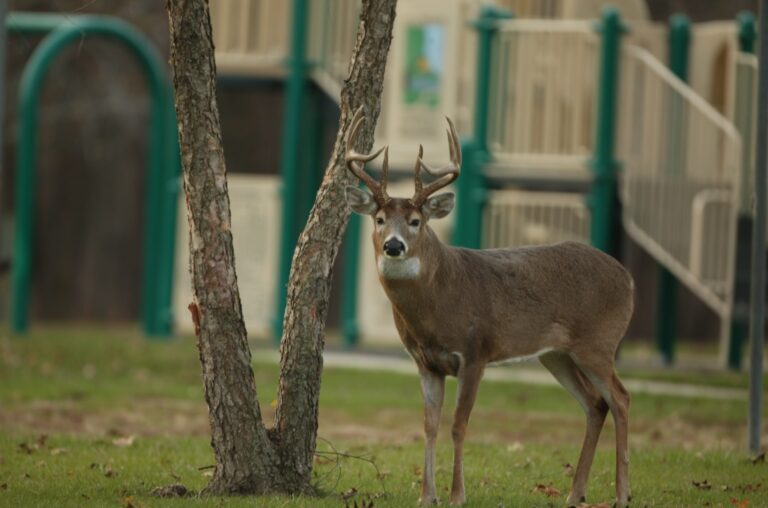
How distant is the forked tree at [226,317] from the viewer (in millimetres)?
8523

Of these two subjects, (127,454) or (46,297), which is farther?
(46,297)

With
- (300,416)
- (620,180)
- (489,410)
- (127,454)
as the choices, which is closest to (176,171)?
(620,180)

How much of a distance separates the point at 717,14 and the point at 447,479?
23.5 metres

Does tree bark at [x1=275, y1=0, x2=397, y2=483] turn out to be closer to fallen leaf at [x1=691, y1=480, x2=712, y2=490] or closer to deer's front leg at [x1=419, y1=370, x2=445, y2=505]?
deer's front leg at [x1=419, y1=370, x2=445, y2=505]

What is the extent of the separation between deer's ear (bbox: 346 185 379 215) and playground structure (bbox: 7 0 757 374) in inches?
358

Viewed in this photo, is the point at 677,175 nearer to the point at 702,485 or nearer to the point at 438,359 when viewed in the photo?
the point at 702,485

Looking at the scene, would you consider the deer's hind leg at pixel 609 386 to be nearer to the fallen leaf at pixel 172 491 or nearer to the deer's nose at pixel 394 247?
the deer's nose at pixel 394 247

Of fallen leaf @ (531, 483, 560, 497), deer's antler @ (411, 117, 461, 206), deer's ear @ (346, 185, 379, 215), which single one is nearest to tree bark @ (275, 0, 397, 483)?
deer's ear @ (346, 185, 379, 215)

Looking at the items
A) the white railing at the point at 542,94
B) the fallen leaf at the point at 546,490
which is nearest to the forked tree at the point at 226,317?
the fallen leaf at the point at 546,490

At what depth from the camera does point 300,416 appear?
874 cm

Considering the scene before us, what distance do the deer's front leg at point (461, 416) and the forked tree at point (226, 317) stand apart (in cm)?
78

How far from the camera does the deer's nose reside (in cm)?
827

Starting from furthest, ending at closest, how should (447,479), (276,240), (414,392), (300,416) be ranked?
(276,240)
(414,392)
(447,479)
(300,416)

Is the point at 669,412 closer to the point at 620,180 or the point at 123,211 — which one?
the point at 620,180
